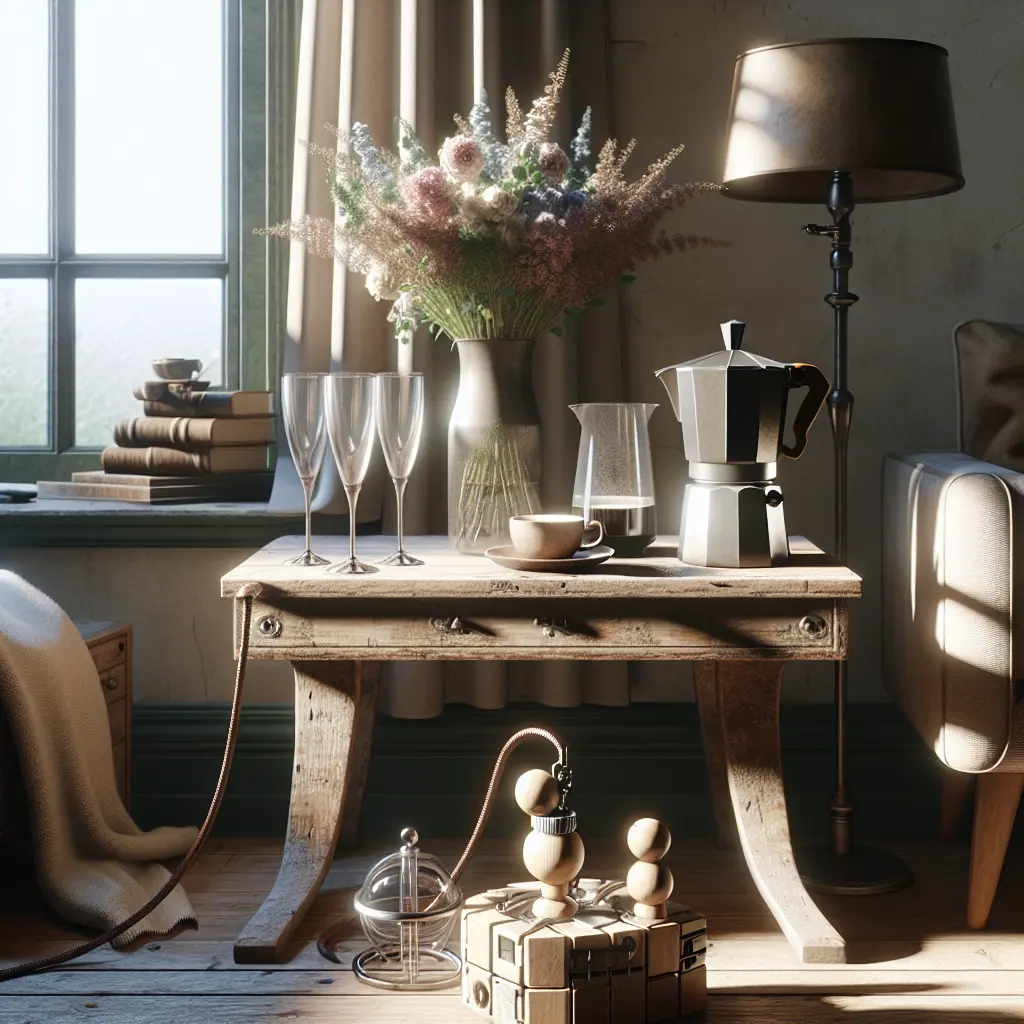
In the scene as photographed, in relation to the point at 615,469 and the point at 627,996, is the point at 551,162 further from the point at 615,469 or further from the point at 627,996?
the point at 627,996

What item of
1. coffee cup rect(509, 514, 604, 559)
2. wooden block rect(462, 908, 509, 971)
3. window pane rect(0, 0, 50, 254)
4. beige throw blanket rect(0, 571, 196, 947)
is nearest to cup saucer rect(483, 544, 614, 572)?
coffee cup rect(509, 514, 604, 559)

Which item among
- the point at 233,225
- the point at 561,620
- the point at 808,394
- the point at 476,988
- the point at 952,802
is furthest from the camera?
the point at 233,225

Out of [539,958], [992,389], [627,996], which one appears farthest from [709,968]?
[992,389]

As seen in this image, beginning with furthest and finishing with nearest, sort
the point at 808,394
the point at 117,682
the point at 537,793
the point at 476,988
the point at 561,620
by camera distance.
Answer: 1. the point at 117,682
2. the point at 808,394
3. the point at 561,620
4. the point at 476,988
5. the point at 537,793

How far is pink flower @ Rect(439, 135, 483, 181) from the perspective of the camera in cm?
188

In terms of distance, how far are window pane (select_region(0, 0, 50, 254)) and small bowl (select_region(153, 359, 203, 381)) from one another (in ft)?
Answer: 1.50

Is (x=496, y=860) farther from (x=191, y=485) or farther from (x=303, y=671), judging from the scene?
(x=191, y=485)

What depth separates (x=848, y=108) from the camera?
1980 mm

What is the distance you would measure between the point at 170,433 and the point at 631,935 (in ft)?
4.49

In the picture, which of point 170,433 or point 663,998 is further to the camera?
point 170,433

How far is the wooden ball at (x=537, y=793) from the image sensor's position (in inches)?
60.1

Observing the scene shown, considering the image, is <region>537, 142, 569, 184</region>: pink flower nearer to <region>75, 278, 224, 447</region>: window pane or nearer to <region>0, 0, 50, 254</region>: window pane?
<region>75, 278, 224, 447</region>: window pane

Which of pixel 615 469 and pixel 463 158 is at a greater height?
pixel 463 158

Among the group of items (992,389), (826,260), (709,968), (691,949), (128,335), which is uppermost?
(826,260)
